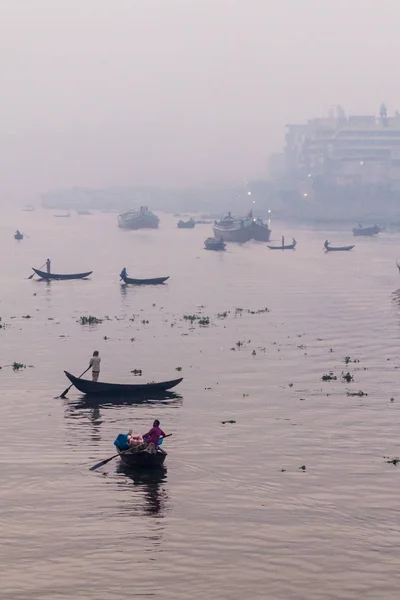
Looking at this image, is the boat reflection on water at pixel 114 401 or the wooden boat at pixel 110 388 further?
the wooden boat at pixel 110 388

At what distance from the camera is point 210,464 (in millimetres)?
35531

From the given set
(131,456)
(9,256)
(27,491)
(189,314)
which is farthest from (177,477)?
(9,256)

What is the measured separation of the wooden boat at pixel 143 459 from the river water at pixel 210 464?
0.40m

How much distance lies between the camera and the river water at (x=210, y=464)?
2611 centimetres

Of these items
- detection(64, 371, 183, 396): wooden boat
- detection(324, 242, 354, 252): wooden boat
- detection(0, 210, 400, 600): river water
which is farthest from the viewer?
detection(324, 242, 354, 252): wooden boat

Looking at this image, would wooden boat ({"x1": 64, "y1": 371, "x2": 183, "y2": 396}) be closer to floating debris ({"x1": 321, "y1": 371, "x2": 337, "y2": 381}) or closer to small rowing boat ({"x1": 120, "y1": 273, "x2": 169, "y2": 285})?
floating debris ({"x1": 321, "y1": 371, "x2": 337, "y2": 381})

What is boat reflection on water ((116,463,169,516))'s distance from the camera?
30.8 meters

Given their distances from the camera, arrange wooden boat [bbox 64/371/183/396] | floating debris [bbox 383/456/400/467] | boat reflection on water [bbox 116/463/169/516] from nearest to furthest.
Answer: boat reflection on water [bbox 116/463/169/516] → floating debris [bbox 383/456/400/467] → wooden boat [bbox 64/371/183/396]

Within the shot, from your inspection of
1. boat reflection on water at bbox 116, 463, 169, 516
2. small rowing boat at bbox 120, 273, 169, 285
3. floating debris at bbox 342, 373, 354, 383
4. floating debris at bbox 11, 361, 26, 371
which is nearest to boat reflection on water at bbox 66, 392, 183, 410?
floating debris at bbox 11, 361, 26, 371

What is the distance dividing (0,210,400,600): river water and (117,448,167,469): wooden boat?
40cm

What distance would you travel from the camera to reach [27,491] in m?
32.2

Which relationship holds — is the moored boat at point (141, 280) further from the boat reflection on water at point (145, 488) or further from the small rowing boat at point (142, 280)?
the boat reflection on water at point (145, 488)

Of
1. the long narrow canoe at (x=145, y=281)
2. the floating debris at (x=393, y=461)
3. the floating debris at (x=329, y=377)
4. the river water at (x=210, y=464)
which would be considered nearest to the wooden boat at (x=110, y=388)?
the river water at (x=210, y=464)

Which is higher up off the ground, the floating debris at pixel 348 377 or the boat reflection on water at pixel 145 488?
the floating debris at pixel 348 377
